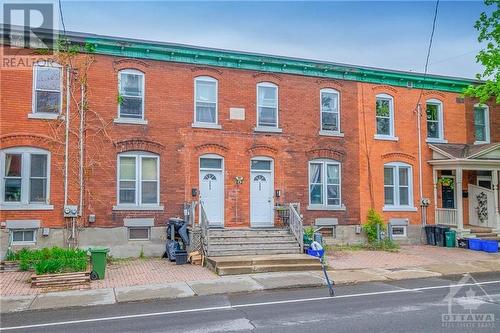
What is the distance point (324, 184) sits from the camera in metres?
19.4

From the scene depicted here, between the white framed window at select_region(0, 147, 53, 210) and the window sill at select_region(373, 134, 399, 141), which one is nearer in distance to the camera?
the white framed window at select_region(0, 147, 53, 210)

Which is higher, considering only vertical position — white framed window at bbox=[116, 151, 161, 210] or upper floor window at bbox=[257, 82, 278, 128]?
upper floor window at bbox=[257, 82, 278, 128]

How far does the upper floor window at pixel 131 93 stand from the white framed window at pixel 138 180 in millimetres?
1517

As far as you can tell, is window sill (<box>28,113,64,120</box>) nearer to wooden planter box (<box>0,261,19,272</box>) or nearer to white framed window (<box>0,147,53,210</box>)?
white framed window (<box>0,147,53,210</box>)

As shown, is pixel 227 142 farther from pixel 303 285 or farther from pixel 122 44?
pixel 303 285

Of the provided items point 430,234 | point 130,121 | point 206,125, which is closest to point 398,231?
point 430,234

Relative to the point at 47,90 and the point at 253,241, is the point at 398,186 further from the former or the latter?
the point at 47,90

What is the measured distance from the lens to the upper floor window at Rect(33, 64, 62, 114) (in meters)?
15.7

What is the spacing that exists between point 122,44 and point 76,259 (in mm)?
8111

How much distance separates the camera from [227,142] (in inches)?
706

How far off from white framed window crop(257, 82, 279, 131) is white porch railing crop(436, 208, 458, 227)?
29.1 feet

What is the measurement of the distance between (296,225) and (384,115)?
7.74 meters

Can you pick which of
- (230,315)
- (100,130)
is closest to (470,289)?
(230,315)

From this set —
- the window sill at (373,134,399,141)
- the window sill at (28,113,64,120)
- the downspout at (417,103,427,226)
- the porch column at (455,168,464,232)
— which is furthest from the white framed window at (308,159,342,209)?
the window sill at (28,113,64,120)
